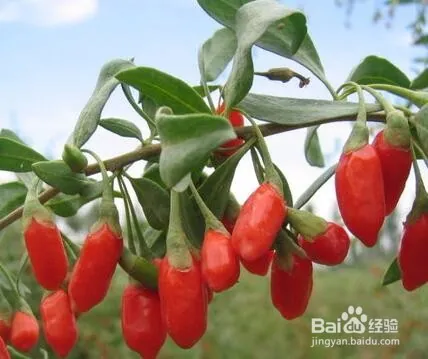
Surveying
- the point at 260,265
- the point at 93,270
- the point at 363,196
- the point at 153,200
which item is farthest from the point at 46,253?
the point at 363,196

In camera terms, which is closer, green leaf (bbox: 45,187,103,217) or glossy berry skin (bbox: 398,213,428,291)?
glossy berry skin (bbox: 398,213,428,291)

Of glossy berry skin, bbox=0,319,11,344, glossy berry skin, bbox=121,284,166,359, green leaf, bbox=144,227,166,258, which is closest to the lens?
glossy berry skin, bbox=121,284,166,359

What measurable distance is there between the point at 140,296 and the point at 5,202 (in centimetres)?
36

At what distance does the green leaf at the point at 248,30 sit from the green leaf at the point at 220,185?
0.29 ft

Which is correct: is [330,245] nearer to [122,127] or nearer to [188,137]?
[188,137]

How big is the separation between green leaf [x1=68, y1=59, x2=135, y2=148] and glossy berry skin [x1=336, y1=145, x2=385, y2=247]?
1.11ft

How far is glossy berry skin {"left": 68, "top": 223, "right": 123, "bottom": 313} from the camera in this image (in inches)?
42.4

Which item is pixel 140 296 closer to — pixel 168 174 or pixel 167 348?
pixel 168 174

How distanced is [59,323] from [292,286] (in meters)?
0.33

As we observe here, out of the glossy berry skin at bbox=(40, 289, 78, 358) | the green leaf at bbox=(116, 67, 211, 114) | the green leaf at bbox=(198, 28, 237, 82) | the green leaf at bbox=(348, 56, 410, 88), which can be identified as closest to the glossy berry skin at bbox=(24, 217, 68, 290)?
the glossy berry skin at bbox=(40, 289, 78, 358)

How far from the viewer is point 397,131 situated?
41.8 inches

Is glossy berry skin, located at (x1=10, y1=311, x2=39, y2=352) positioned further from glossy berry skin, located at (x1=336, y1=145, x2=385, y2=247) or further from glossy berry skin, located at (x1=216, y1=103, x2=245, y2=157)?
glossy berry skin, located at (x1=336, y1=145, x2=385, y2=247)

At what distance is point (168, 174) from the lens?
93cm

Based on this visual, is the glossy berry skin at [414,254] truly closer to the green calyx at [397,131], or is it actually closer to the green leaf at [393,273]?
the green calyx at [397,131]
